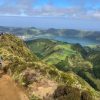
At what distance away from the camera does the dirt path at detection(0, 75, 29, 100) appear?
5681 cm

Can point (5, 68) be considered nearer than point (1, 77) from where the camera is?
No

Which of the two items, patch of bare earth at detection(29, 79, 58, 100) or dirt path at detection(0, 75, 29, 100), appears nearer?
dirt path at detection(0, 75, 29, 100)

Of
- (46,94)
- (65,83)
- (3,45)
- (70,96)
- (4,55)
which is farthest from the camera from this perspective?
(3,45)

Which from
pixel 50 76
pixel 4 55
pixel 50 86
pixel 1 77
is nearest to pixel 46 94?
pixel 50 86

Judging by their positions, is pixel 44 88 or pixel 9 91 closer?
pixel 9 91

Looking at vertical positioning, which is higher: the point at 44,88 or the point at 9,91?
the point at 44,88

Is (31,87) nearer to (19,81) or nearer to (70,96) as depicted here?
(19,81)

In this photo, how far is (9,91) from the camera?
59.6 m

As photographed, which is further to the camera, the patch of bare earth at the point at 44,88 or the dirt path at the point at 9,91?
the patch of bare earth at the point at 44,88

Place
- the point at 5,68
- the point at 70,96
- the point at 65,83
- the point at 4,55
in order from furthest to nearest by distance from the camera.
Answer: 1. the point at 4,55
2. the point at 5,68
3. the point at 65,83
4. the point at 70,96

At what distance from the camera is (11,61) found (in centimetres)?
7825

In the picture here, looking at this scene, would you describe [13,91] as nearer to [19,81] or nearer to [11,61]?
[19,81]

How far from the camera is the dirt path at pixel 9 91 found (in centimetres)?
5681

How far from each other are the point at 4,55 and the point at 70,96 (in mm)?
34142
